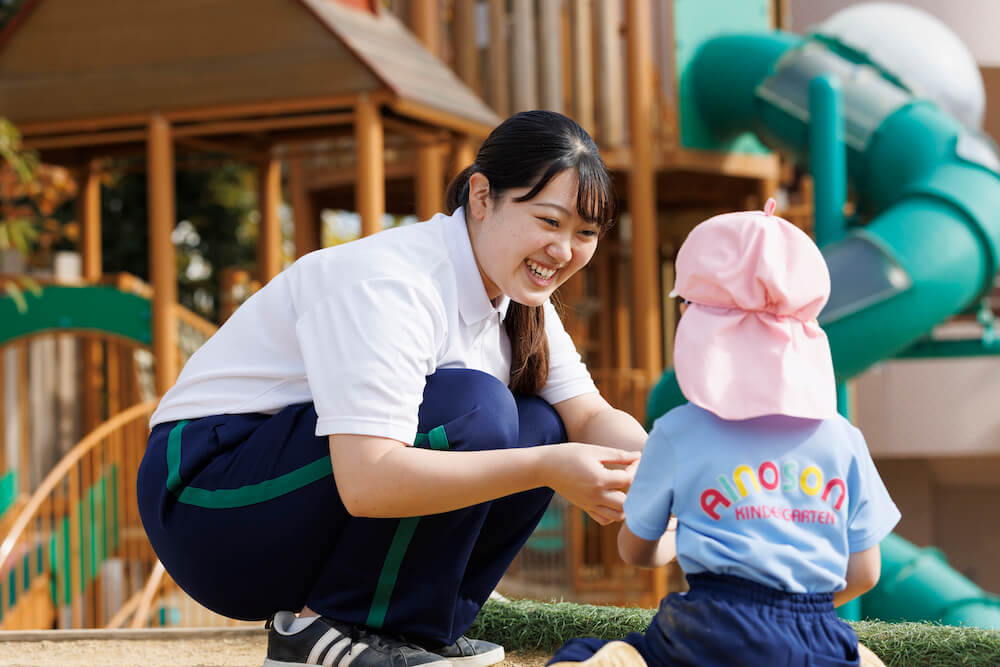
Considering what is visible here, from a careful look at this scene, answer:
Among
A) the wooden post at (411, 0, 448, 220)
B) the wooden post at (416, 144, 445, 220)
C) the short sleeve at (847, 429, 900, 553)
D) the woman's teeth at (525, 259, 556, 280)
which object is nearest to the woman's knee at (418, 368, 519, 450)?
the woman's teeth at (525, 259, 556, 280)

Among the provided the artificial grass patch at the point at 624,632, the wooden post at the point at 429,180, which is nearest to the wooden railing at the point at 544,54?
the wooden post at the point at 429,180

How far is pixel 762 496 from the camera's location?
5.90 feet

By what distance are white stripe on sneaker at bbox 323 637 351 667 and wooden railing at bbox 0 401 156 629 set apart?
428cm

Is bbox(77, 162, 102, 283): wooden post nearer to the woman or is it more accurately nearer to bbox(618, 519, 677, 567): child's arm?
the woman

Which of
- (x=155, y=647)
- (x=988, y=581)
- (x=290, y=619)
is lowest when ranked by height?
(x=988, y=581)

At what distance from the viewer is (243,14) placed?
260 inches

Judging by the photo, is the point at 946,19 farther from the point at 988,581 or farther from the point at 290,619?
→ the point at 290,619

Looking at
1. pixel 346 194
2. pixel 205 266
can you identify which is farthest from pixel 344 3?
pixel 205 266

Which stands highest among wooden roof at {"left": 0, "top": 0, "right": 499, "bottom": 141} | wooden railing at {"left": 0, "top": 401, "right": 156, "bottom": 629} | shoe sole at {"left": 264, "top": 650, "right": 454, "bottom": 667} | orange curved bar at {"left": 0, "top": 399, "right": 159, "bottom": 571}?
wooden roof at {"left": 0, "top": 0, "right": 499, "bottom": 141}

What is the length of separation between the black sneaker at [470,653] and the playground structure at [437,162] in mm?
3239

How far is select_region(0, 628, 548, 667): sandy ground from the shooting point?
2.82 m

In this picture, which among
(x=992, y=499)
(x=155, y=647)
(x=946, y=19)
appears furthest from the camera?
(x=992, y=499)

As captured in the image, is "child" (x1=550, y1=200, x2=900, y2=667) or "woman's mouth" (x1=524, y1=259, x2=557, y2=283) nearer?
"child" (x1=550, y1=200, x2=900, y2=667)

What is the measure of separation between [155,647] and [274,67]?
4150 mm
